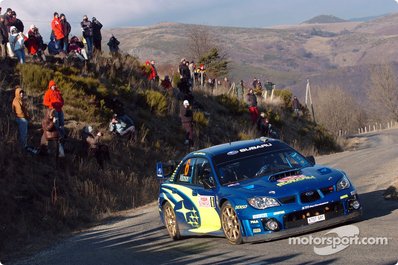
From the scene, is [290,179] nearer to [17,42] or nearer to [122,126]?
[122,126]

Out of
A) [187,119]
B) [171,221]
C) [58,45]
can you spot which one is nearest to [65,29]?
[58,45]

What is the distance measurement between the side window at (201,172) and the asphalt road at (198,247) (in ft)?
3.13

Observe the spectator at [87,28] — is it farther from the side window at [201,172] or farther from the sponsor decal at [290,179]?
the sponsor decal at [290,179]

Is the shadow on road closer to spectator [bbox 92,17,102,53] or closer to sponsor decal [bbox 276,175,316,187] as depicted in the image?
sponsor decal [bbox 276,175,316,187]

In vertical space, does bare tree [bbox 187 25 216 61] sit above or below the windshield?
above

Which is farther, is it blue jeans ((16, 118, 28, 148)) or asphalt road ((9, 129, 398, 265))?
blue jeans ((16, 118, 28, 148))

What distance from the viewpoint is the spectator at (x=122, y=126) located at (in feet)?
78.1

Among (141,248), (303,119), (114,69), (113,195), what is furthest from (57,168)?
(303,119)

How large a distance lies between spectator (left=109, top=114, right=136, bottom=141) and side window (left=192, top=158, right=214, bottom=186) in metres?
12.4

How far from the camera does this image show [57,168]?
19359mm

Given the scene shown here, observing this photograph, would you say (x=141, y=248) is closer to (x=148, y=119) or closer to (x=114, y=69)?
(x=148, y=119)

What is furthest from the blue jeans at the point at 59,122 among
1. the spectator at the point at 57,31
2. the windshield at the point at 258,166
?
the windshield at the point at 258,166

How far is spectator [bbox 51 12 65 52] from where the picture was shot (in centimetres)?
2492

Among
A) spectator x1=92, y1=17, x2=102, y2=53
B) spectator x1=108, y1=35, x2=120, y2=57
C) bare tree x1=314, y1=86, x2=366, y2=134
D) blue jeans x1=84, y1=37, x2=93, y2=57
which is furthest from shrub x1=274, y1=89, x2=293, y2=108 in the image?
bare tree x1=314, y1=86, x2=366, y2=134
